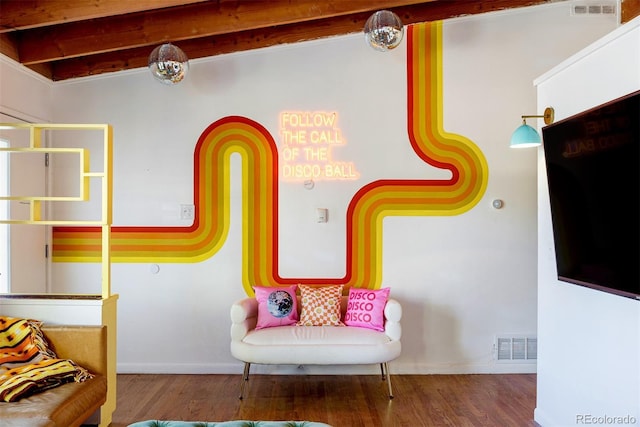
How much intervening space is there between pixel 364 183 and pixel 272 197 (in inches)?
36.3

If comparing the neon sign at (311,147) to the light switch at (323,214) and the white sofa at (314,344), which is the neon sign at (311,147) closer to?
the light switch at (323,214)

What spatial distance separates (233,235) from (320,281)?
98 centimetres

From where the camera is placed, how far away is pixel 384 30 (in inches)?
134

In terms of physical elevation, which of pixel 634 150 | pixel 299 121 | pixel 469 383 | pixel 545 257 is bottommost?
pixel 469 383

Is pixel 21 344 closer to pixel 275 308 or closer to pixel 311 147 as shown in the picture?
pixel 275 308

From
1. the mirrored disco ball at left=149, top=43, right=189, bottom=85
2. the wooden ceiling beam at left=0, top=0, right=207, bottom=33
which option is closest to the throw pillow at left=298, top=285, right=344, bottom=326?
the mirrored disco ball at left=149, top=43, right=189, bottom=85

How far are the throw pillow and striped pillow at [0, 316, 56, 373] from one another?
2.01 metres

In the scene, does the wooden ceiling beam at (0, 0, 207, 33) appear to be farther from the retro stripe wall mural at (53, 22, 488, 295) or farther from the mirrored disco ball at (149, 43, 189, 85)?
the retro stripe wall mural at (53, 22, 488, 295)

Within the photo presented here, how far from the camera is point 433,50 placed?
14.8 feet

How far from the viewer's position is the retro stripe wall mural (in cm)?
450

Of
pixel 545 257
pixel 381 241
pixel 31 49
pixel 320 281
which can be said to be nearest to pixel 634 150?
pixel 545 257

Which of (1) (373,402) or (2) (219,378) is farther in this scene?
(2) (219,378)

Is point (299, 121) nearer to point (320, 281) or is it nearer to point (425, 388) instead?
point (320, 281)

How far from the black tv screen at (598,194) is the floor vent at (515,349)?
1787mm
